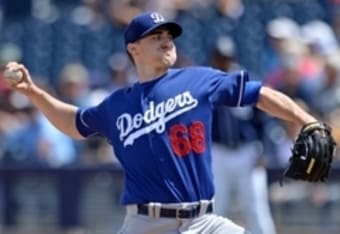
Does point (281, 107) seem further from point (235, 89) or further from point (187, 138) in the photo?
point (187, 138)

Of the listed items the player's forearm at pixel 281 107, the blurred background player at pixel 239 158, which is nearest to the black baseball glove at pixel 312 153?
the player's forearm at pixel 281 107

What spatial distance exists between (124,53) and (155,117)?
25.0 ft

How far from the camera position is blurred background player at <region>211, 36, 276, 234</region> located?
1074 cm

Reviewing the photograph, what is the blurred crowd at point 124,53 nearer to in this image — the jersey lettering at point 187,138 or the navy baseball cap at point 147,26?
the navy baseball cap at point 147,26

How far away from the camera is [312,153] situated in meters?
6.22

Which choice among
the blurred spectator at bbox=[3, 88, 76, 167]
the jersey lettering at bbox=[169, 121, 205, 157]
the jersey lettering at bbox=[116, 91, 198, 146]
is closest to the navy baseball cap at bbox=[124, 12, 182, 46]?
the jersey lettering at bbox=[116, 91, 198, 146]

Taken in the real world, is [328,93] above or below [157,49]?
below

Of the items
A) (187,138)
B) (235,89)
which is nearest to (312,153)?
(235,89)

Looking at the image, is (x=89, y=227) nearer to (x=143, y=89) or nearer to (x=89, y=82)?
(x=89, y=82)

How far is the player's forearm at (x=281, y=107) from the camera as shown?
6.13 m

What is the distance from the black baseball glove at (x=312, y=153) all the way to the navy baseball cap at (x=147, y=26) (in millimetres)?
784

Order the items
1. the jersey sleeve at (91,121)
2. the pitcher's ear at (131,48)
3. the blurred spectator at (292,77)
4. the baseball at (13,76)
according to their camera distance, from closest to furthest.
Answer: the pitcher's ear at (131,48), the jersey sleeve at (91,121), the baseball at (13,76), the blurred spectator at (292,77)

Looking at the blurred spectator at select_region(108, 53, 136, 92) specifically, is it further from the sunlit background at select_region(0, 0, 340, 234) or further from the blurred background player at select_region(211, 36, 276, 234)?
the blurred background player at select_region(211, 36, 276, 234)

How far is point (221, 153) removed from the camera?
10.8m
